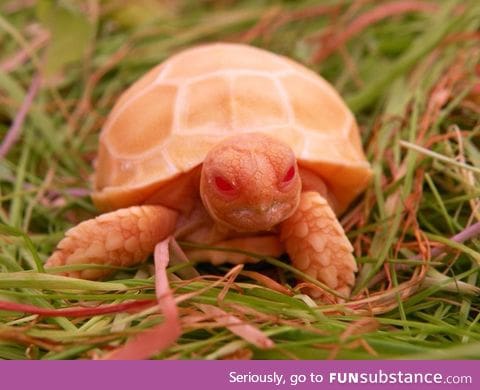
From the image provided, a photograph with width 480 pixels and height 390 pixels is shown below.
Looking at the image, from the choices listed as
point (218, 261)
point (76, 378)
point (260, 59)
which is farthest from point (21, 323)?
point (260, 59)

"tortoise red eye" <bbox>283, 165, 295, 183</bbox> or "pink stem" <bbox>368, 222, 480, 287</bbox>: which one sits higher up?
"tortoise red eye" <bbox>283, 165, 295, 183</bbox>

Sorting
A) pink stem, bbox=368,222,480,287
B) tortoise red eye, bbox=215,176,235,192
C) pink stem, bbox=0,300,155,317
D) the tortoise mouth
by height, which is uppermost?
tortoise red eye, bbox=215,176,235,192

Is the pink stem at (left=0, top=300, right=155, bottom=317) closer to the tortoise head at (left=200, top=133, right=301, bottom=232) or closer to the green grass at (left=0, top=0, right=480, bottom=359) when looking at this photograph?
the green grass at (left=0, top=0, right=480, bottom=359)

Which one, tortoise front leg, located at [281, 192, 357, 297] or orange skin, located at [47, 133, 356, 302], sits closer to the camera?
orange skin, located at [47, 133, 356, 302]

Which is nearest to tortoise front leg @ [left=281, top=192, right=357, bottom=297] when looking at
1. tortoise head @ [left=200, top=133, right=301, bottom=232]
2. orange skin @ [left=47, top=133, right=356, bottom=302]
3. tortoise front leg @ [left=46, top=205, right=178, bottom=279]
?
orange skin @ [left=47, top=133, right=356, bottom=302]

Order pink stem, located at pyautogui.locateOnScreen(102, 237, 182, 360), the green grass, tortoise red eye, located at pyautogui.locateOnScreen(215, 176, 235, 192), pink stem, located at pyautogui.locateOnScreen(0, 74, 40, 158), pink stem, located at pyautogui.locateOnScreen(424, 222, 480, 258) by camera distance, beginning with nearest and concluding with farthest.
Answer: pink stem, located at pyautogui.locateOnScreen(102, 237, 182, 360), the green grass, tortoise red eye, located at pyautogui.locateOnScreen(215, 176, 235, 192), pink stem, located at pyautogui.locateOnScreen(424, 222, 480, 258), pink stem, located at pyautogui.locateOnScreen(0, 74, 40, 158)

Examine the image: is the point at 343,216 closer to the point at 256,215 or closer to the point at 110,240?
the point at 256,215

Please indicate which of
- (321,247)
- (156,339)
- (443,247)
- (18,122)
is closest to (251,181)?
(321,247)
